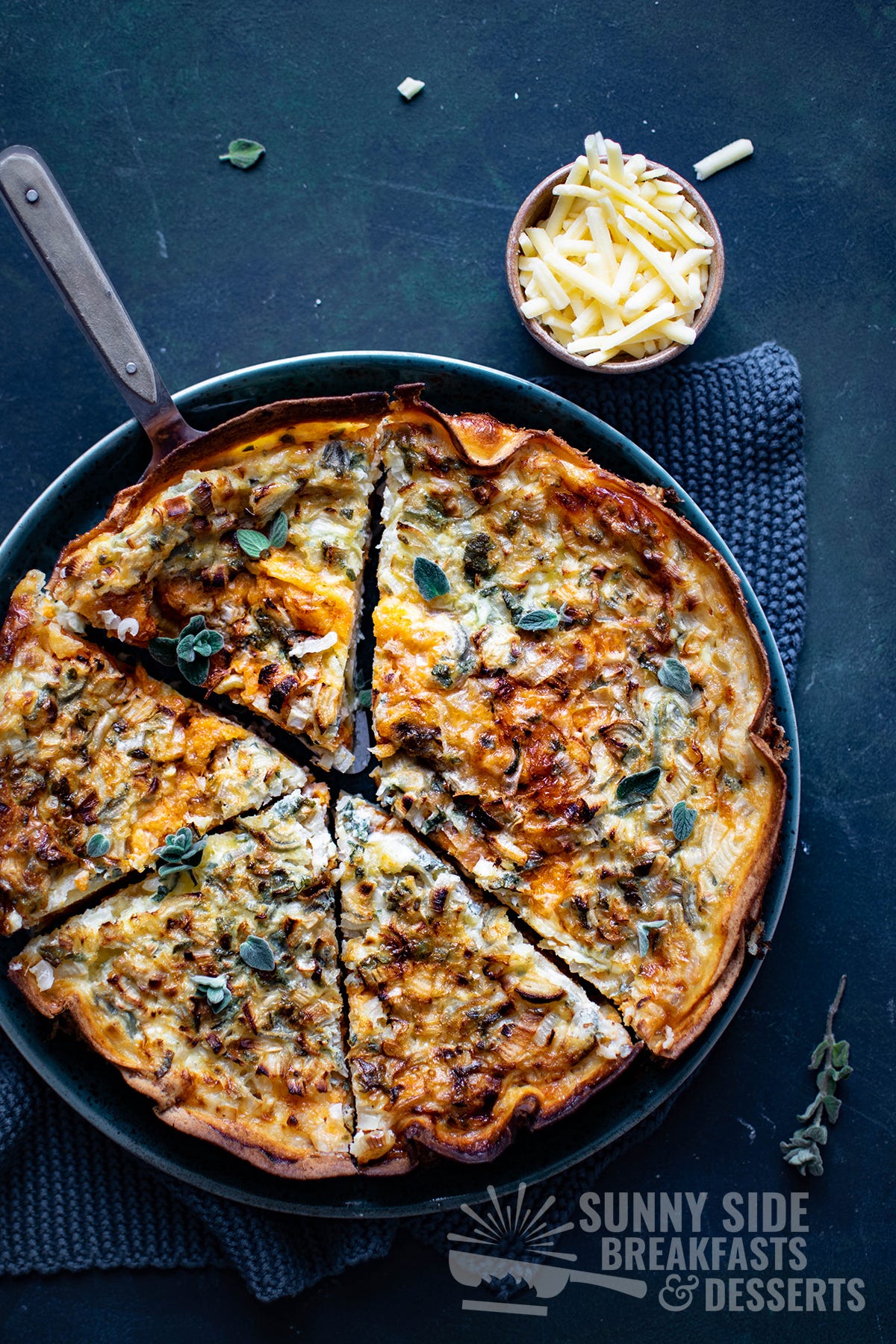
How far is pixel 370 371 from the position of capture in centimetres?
414

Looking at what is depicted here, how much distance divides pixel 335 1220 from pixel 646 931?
1.86 m

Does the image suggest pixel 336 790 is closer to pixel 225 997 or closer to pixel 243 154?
pixel 225 997

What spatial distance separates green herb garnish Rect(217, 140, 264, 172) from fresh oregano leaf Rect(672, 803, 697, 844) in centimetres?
326

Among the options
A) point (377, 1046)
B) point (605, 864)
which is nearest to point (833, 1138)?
point (605, 864)

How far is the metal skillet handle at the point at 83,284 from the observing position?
3.67 metres

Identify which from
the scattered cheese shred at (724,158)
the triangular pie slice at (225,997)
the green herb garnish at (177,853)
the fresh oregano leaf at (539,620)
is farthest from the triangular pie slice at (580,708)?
the scattered cheese shred at (724,158)

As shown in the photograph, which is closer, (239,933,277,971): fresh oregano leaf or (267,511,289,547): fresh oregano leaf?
(239,933,277,971): fresh oregano leaf

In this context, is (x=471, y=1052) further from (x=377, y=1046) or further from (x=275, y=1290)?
(x=275, y=1290)

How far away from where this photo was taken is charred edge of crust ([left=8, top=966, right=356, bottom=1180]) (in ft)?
11.5

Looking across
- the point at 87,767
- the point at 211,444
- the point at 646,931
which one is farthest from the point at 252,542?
the point at 646,931

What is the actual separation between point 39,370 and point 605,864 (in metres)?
3.15

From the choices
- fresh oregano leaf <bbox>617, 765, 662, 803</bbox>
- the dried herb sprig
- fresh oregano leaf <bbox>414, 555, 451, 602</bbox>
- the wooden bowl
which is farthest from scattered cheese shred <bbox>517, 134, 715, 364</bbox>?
the dried herb sprig

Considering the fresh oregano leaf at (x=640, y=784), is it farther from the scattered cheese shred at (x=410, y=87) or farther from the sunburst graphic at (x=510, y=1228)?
the scattered cheese shred at (x=410, y=87)

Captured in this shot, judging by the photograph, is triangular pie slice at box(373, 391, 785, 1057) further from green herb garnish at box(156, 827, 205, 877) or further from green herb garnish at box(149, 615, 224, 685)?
green herb garnish at box(156, 827, 205, 877)
